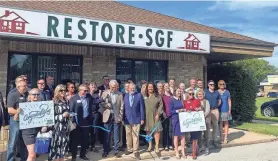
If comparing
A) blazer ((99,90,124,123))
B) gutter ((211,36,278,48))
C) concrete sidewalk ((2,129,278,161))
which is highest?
gutter ((211,36,278,48))

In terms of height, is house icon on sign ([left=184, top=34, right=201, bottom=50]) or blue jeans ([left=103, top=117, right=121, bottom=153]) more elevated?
house icon on sign ([left=184, top=34, right=201, bottom=50])

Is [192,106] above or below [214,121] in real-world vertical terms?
above

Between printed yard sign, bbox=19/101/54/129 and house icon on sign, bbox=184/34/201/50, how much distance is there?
476 centimetres

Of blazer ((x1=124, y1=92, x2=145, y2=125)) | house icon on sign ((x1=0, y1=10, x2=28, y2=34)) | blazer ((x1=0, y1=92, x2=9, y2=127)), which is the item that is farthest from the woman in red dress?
house icon on sign ((x1=0, y1=10, x2=28, y2=34))

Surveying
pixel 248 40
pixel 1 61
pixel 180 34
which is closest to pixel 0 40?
pixel 1 61

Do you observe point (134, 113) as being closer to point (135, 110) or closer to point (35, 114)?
point (135, 110)

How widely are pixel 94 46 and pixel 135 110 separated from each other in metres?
2.50

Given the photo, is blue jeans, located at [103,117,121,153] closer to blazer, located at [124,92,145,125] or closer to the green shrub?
blazer, located at [124,92,145,125]

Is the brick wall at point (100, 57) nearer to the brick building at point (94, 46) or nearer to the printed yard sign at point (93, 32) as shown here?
the brick building at point (94, 46)

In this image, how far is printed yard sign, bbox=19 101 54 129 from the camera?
519cm

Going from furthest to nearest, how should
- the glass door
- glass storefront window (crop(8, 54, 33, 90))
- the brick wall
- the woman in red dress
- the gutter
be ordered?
the gutter < the glass door < glass storefront window (crop(8, 54, 33, 90)) < the brick wall < the woman in red dress

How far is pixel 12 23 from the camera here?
6.17 metres

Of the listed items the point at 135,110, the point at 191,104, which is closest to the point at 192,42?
the point at 191,104

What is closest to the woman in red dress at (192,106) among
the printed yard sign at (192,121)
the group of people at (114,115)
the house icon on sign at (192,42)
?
the group of people at (114,115)
